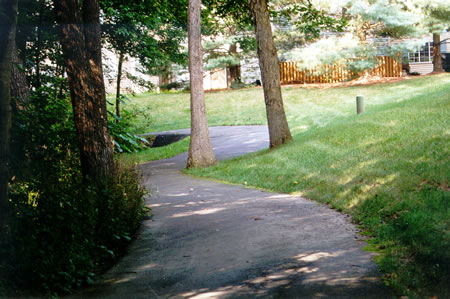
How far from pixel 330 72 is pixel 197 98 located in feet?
88.7

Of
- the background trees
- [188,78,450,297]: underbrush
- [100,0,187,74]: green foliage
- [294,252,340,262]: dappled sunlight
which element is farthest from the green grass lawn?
[100,0,187,74]: green foliage

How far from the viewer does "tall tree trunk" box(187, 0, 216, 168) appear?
54.1 feet

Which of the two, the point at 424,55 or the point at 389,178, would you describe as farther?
Answer: the point at 424,55

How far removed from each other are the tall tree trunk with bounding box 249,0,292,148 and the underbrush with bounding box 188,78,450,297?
915mm

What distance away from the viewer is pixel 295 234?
761 cm

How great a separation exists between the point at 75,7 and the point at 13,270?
4.29 metres

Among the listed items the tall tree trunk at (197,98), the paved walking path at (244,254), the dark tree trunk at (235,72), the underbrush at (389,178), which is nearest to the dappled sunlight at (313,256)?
the paved walking path at (244,254)

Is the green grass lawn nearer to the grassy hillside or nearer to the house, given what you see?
the grassy hillside

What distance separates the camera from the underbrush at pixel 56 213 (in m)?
5.75

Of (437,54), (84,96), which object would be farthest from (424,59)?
(84,96)

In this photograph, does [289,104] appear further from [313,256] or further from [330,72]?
[313,256]

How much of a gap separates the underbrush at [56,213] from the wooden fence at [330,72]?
109 feet

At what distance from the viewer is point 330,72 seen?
4194 centimetres

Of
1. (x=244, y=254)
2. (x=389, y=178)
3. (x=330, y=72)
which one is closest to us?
(x=244, y=254)
